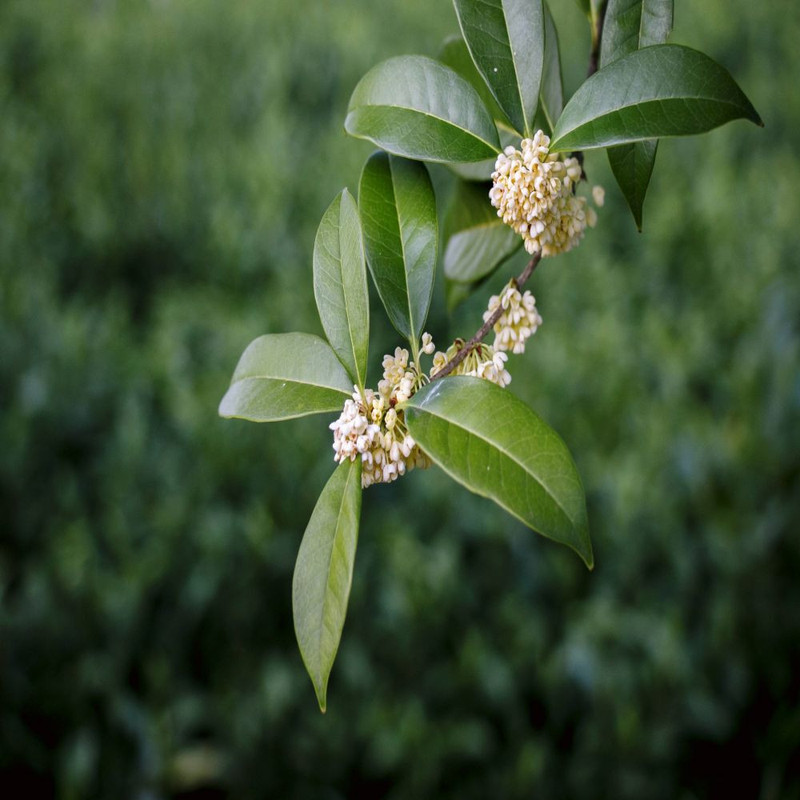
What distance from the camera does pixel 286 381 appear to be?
584 millimetres

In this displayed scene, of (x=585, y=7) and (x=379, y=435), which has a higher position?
(x=585, y=7)

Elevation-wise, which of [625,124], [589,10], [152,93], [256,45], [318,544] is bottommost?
[318,544]

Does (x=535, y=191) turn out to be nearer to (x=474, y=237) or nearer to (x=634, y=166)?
(x=634, y=166)

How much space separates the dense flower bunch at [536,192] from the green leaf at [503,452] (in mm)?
114

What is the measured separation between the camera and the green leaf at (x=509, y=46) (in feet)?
1.95

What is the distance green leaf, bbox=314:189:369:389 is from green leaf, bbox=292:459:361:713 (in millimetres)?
74

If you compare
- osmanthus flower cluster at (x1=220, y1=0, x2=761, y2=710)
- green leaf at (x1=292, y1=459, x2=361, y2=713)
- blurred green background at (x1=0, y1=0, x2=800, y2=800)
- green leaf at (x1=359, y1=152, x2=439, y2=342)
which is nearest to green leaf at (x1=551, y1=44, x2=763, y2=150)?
osmanthus flower cluster at (x1=220, y1=0, x2=761, y2=710)

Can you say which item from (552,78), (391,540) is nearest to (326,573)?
(552,78)

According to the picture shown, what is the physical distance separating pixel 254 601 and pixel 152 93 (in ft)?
8.60

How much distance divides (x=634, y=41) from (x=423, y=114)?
0.15 m

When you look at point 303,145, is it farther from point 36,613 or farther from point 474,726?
point 474,726

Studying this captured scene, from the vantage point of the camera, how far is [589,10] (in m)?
0.68

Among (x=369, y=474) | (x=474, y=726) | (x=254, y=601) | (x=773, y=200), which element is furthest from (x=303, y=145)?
(x=369, y=474)

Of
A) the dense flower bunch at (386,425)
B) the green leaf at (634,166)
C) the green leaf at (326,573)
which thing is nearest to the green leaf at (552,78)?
the green leaf at (634,166)
